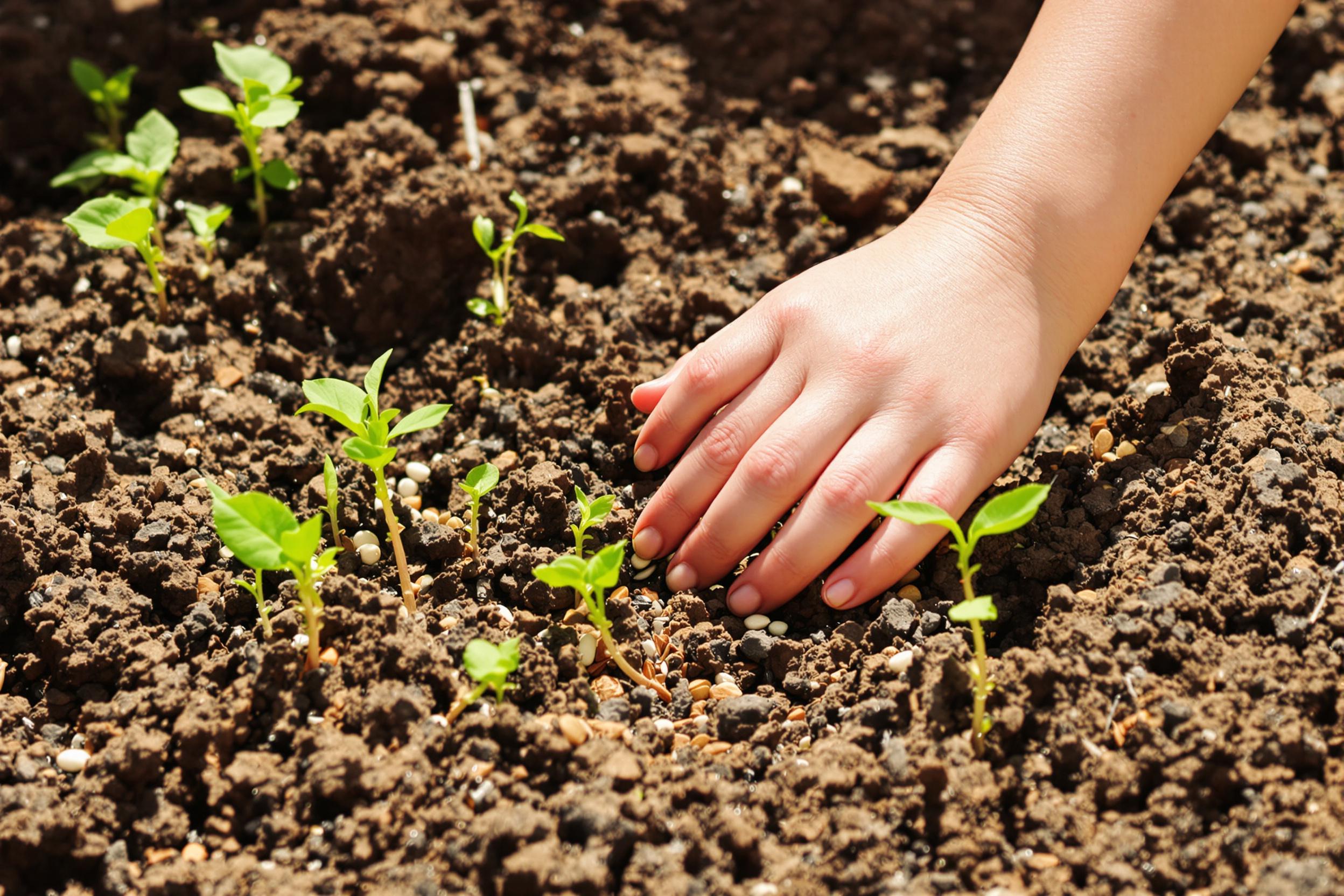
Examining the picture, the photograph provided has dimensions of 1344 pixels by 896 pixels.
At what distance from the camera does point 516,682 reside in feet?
5.09

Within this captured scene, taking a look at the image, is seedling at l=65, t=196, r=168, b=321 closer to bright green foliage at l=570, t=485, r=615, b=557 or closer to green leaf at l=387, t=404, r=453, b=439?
green leaf at l=387, t=404, r=453, b=439

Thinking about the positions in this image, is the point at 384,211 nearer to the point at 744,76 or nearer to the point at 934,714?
the point at 744,76

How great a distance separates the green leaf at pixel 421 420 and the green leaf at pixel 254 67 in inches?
41.1

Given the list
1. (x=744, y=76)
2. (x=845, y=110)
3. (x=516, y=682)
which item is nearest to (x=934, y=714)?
(x=516, y=682)

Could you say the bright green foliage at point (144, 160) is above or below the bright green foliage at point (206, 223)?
above

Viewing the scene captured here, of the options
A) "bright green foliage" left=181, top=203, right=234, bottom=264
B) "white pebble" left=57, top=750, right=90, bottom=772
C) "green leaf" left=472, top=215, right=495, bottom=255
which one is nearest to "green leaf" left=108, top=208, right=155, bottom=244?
"bright green foliage" left=181, top=203, right=234, bottom=264

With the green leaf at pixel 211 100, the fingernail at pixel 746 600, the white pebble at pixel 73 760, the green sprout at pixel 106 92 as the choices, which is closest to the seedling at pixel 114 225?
the green leaf at pixel 211 100

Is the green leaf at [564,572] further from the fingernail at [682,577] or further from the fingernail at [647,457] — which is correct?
the fingernail at [647,457]

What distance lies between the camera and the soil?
1373mm

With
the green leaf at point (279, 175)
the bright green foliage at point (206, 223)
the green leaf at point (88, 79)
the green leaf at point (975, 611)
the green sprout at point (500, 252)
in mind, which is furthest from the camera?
the green leaf at point (88, 79)

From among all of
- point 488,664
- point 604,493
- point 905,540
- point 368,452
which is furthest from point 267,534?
point 905,540

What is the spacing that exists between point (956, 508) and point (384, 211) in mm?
1419

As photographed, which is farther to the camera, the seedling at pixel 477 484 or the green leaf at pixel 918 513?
the seedling at pixel 477 484

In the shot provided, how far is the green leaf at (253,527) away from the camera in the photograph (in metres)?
1.47
